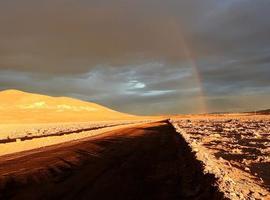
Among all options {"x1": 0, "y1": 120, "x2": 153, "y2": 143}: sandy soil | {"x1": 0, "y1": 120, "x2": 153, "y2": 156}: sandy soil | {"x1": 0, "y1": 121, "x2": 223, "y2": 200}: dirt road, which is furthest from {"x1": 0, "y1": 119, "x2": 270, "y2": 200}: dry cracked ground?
{"x1": 0, "y1": 120, "x2": 153, "y2": 143}: sandy soil

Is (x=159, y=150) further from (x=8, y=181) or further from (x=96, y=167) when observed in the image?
(x=8, y=181)

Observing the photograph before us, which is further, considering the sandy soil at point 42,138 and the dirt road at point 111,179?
the sandy soil at point 42,138

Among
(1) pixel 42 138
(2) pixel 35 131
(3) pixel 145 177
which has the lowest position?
(3) pixel 145 177

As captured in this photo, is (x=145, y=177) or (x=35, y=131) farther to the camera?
(x=35, y=131)

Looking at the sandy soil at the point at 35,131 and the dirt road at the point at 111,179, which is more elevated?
the sandy soil at the point at 35,131

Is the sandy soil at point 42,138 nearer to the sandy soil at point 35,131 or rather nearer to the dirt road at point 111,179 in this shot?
the sandy soil at point 35,131

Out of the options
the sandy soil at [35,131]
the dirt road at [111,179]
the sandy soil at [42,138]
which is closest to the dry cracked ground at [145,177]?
the dirt road at [111,179]

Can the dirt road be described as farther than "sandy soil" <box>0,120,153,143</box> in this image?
No

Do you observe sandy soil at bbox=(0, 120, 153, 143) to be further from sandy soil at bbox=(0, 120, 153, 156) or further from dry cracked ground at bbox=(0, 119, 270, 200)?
dry cracked ground at bbox=(0, 119, 270, 200)

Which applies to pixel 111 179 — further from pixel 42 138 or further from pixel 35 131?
pixel 35 131

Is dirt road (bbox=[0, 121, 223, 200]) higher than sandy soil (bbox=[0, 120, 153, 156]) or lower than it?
lower

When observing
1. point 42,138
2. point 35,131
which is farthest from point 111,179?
point 35,131

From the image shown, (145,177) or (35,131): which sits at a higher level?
(35,131)

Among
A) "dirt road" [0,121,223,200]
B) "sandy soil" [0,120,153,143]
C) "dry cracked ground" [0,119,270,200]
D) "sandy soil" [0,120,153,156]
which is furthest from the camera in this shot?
"sandy soil" [0,120,153,143]
